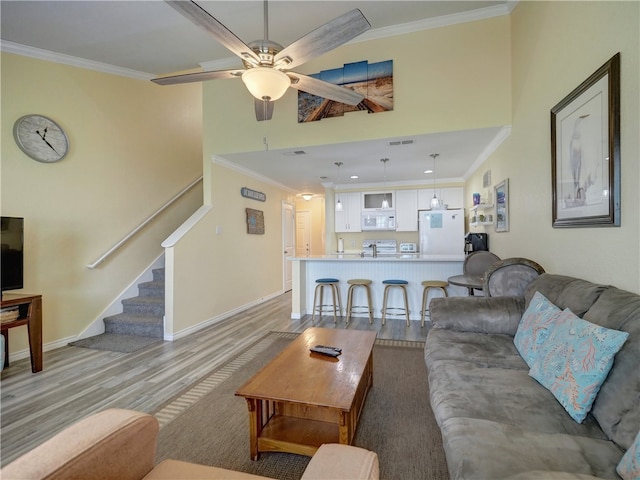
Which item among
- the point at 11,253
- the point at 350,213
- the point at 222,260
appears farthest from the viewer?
the point at 350,213

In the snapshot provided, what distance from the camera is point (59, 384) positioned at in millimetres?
2498

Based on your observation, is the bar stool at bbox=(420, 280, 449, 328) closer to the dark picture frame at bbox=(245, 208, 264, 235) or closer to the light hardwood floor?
the light hardwood floor

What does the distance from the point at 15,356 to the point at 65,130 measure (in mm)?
2508

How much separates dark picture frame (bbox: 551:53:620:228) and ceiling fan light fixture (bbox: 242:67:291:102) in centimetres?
191

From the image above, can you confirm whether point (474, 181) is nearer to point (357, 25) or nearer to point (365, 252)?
point (365, 252)

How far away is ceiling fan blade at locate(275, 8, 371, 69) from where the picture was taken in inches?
68.1

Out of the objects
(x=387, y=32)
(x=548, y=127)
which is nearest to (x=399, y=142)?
(x=387, y=32)

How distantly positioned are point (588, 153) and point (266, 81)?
2.12m

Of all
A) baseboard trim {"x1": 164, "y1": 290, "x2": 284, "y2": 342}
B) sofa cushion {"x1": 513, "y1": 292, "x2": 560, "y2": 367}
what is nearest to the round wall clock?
baseboard trim {"x1": 164, "y1": 290, "x2": 284, "y2": 342}

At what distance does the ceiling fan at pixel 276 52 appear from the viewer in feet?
5.63

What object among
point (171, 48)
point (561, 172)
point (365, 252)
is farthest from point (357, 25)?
point (365, 252)

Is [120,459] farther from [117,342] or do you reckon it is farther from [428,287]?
[428,287]

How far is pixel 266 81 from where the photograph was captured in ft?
6.76

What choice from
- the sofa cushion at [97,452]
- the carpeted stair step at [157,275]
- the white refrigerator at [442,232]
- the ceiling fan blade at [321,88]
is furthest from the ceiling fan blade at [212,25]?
the white refrigerator at [442,232]
